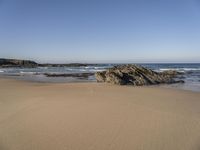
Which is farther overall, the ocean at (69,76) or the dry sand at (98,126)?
the ocean at (69,76)

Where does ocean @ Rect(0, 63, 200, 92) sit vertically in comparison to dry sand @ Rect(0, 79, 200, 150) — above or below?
below

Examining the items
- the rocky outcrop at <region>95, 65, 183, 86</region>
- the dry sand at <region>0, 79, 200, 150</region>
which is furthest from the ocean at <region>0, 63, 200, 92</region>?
the dry sand at <region>0, 79, 200, 150</region>

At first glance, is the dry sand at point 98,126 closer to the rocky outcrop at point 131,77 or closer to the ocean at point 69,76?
the ocean at point 69,76

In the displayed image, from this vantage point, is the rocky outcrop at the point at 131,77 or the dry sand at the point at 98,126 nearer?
the dry sand at the point at 98,126

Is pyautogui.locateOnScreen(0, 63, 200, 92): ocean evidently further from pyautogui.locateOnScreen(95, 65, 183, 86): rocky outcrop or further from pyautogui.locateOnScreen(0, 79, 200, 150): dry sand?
pyautogui.locateOnScreen(0, 79, 200, 150): dry sand

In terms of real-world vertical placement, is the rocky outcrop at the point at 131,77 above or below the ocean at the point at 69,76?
above

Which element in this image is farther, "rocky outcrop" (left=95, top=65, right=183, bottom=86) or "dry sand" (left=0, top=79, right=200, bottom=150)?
"rocky outcrop" (left=95, top=65, right=183, bottom=86)

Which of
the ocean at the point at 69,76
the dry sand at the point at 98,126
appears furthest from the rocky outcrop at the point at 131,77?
the dry sand at the point at 98,126

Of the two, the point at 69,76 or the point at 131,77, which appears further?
the point at 69,76

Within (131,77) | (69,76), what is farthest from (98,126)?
(69,76)

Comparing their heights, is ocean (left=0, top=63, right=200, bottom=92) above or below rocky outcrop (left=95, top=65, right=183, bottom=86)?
below

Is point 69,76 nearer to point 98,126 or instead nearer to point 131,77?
point 131,77

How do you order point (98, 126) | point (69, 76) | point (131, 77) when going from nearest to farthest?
point (98, 126)
point (131, 77)
point (69, 76)

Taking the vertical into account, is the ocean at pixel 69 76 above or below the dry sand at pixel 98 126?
below
